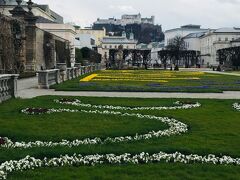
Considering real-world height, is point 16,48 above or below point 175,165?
above

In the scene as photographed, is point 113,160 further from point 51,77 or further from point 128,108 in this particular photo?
point 51,77

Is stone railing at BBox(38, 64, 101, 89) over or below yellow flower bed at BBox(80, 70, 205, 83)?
over

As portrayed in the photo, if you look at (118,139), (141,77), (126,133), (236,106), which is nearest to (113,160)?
(118,139)

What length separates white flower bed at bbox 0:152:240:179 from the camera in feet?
23.3

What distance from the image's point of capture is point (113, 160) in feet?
24.4

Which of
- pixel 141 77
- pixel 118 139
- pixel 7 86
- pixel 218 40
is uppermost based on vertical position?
pixel 218 40

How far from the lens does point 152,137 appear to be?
31.2ft

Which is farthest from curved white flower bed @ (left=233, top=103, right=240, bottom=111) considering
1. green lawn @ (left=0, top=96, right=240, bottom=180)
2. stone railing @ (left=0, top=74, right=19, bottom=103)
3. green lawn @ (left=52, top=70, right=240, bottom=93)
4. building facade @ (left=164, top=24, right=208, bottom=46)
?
building facade @ (left=164, top=24, right=208, bottom=46)

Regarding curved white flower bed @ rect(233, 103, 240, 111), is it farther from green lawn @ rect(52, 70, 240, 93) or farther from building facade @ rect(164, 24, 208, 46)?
building facade @ rect(164, 24, 208, 46)

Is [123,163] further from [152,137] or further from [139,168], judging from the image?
[152,137]

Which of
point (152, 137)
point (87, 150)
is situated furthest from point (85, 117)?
point (87, 150)

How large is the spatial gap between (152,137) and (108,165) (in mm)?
2447

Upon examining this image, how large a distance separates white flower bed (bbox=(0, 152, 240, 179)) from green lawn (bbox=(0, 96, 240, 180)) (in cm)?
24

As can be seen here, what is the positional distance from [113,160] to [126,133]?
2332 millimetres
